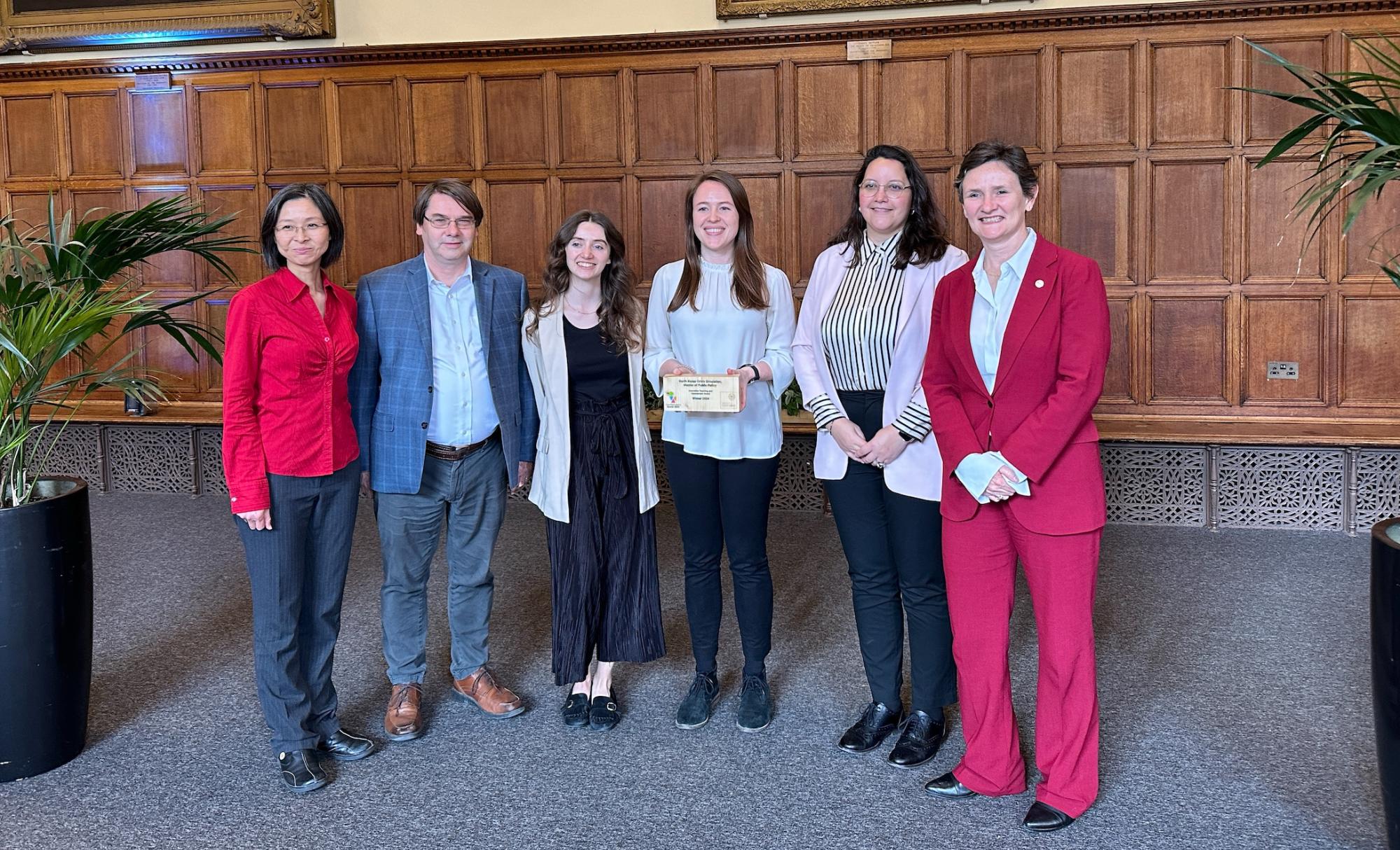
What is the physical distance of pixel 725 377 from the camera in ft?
10.0

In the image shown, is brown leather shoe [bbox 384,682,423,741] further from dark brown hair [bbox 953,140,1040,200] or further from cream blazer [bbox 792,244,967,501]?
dark brown hair [bbox 953,140,1040,200]

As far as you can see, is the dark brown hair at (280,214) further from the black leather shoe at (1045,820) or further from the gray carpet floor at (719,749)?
the black leather shoe at (1045,820)

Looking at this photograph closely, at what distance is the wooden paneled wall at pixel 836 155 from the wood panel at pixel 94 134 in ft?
0.05

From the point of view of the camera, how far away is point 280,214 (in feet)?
9.63

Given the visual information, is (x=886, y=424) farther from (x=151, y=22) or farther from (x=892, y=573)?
(x=151, y=22)

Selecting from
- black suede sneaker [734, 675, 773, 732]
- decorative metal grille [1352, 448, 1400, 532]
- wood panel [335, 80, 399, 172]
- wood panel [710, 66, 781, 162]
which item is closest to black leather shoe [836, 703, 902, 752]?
black suede sneaker [734, 675, 773, 732]

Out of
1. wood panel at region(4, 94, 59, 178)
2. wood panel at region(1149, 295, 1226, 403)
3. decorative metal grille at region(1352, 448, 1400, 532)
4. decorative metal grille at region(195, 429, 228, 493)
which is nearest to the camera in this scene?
decorative metal grille at region(1352, 448, 1400, 532)

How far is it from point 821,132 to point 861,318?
4018mm

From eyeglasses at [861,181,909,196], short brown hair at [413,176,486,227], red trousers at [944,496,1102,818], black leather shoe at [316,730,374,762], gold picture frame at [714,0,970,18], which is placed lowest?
black leather shoe at [316,730,374,762]

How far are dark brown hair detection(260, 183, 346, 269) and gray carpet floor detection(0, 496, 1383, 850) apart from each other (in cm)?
142

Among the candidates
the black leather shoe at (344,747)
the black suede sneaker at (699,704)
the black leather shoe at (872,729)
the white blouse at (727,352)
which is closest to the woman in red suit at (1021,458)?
the black leather shoe at (872,729)

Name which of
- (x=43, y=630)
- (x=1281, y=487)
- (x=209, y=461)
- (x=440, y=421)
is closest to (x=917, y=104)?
(x=1281, y=487)

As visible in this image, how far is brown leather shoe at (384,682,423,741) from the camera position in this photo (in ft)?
10.9

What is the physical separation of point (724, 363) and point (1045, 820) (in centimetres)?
150
